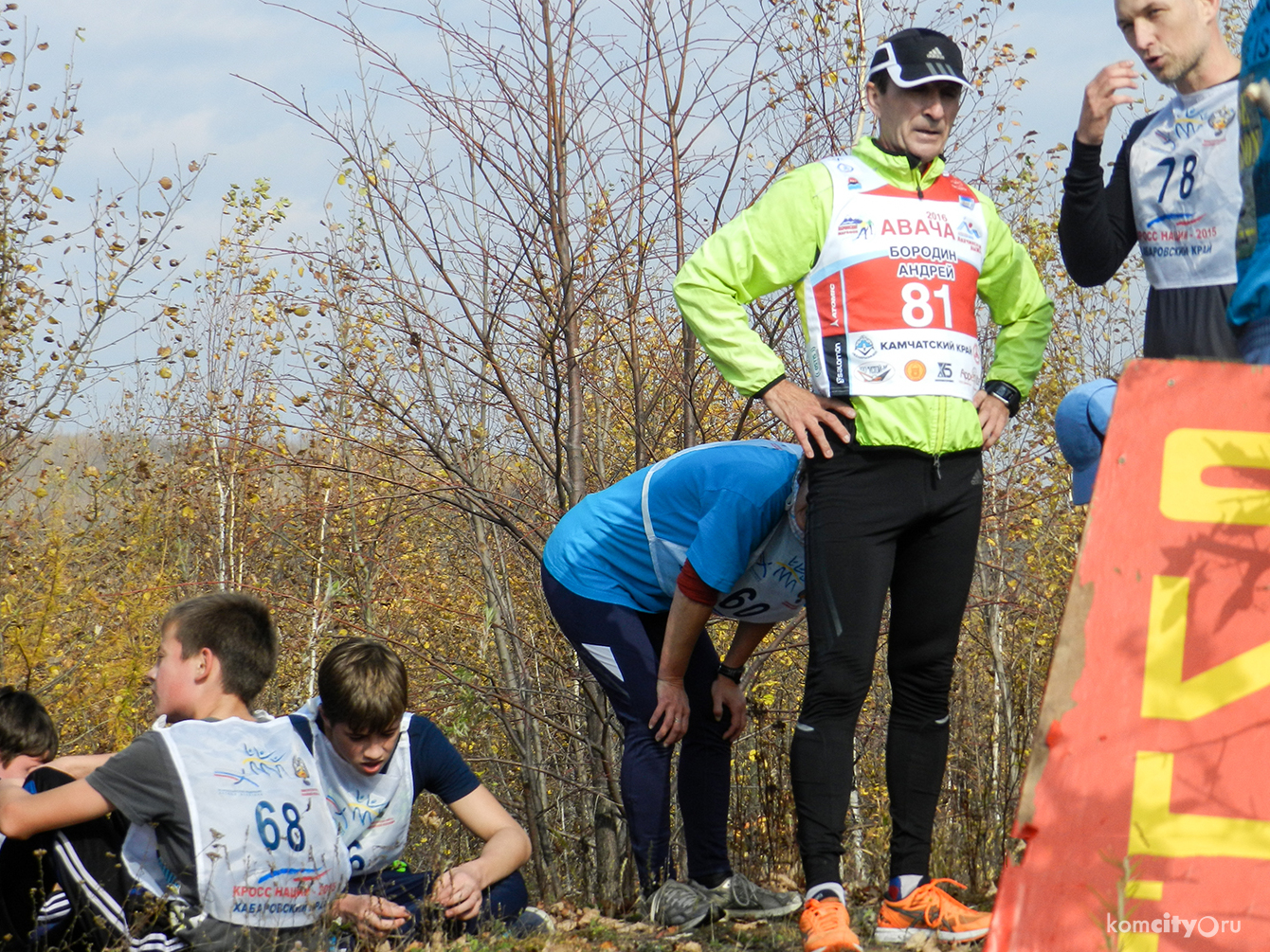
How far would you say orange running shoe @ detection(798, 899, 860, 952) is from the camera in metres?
3.00

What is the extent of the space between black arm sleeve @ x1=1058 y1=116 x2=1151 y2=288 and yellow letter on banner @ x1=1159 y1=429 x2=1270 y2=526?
1.30m

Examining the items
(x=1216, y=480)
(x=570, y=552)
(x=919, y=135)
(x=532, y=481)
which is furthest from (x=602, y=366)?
(x=1216, y=480)

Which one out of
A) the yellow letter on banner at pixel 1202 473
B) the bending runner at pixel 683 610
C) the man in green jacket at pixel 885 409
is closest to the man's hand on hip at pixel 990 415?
the man in green jacket at pixel 885 409

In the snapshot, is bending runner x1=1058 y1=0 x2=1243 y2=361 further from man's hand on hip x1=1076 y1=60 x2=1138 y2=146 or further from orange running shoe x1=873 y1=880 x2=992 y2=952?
orange running shoe x1=873 y1=880 x2=992 y2=952

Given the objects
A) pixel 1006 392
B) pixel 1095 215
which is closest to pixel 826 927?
pixel 1006 392

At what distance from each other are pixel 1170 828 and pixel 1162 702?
20cm

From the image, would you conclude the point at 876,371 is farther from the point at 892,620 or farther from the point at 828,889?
the point at 828,889

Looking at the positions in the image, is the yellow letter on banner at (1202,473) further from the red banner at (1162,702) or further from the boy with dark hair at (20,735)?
the boy with dark hair at (20,735)

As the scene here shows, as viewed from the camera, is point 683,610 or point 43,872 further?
point 683,610

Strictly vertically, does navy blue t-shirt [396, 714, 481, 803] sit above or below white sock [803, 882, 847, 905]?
above

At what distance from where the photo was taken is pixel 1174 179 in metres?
3.24

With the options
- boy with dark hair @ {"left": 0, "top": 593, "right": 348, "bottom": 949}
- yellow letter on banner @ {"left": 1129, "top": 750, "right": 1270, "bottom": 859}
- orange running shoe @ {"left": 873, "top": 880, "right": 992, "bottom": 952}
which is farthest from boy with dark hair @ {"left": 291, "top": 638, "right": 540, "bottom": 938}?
yellow letter on banner @ {"left": 1129, "top": 750, "right": 1270, "bottom": 859}

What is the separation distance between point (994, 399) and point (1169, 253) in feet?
2.15

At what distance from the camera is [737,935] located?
358 centimetres
